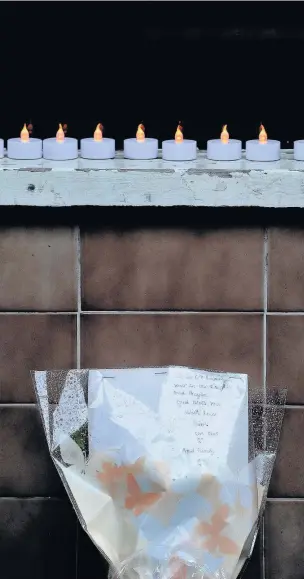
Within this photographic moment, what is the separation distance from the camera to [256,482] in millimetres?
1613

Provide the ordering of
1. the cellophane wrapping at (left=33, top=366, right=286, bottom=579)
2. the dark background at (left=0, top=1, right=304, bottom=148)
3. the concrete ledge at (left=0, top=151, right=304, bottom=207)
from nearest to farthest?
the cellophane wrapping at (left=33, top=366, right=286, bottom=579) < the concrete ledge at (left=0, top=151, right=304, bottom=207) < the dark background at (left=0, top=1, right=304, bottom=148)

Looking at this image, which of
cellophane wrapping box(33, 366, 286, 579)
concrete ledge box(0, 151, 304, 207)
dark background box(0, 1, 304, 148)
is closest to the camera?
cellophane wrapping box(33, 366, 286, 579)

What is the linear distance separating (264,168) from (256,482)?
23.4 inches

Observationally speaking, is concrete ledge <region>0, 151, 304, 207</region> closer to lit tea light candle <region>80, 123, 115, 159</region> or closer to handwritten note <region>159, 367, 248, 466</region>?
lit tea light candle <region>80, 123, 115, 159</region>

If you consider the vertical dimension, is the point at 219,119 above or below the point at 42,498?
above

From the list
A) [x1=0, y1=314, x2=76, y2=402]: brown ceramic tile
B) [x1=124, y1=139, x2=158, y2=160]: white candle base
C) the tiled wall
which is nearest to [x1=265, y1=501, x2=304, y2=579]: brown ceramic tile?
the tiled wall

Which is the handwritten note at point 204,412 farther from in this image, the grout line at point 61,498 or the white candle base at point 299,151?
the white candle base at point 299,151

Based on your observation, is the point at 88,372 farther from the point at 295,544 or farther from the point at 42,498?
the point at 295,544

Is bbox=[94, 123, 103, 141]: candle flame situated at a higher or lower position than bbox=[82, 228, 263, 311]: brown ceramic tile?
higher

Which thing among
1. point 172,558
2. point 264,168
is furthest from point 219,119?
point 172,558

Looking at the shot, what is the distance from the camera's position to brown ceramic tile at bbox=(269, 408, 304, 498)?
1.99 m

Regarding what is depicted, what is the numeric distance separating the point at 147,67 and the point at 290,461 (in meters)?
0.90

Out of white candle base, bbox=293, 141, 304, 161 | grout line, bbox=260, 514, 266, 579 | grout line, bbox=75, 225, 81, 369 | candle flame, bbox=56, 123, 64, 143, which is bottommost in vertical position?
grout line, bbox=260, 514, 266, 579

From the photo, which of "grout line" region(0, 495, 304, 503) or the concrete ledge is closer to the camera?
the concrete ledge
